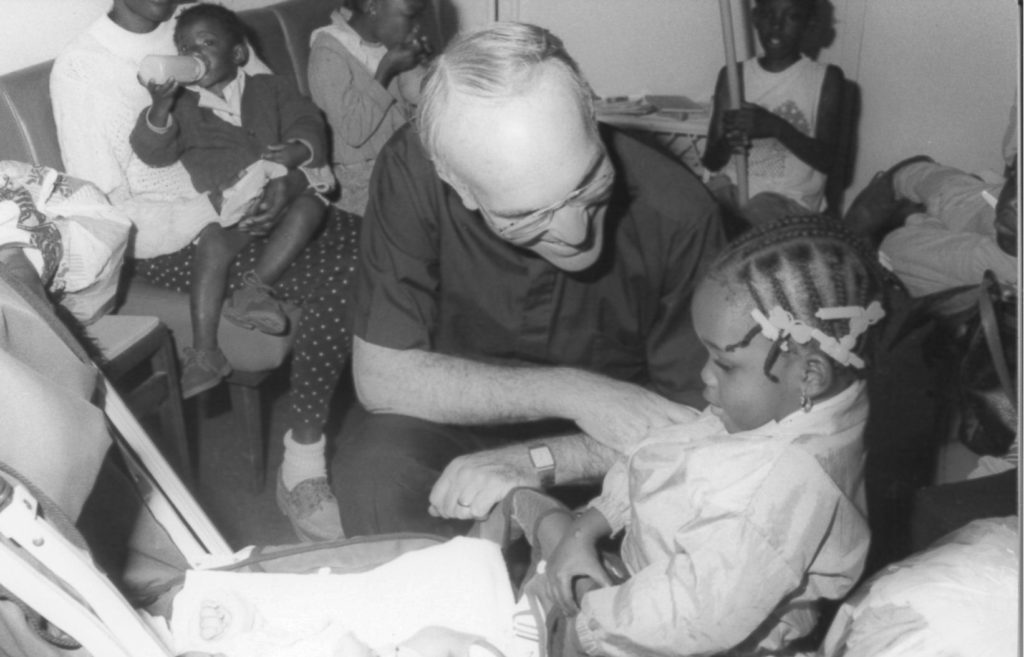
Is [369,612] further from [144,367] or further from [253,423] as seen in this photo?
[253,423]

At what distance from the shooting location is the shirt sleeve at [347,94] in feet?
7.55

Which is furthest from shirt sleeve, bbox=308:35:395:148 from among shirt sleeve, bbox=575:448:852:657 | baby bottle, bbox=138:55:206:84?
shirt sleeve, bbox=575:448:852:657

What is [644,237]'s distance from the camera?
4.19 ft

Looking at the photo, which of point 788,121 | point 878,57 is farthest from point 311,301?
point 878,57

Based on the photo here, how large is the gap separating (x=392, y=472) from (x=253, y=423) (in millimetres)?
920

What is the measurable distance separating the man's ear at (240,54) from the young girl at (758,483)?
59.3 inches

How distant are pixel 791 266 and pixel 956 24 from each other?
2.24m

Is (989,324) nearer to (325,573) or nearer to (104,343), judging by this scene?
(325,573)

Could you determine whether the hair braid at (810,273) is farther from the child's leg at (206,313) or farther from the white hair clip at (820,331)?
the child's leg at (206,313)

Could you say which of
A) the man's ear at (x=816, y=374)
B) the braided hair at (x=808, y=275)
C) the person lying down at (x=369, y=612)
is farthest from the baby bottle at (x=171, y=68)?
the man's ear at (x=816, y=374)

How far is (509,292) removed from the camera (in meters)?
1.34

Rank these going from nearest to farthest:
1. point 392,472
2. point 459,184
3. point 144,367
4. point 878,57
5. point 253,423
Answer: point 459,184 → point 392,472 → point 144,367 → point 253,423 → point 878,57

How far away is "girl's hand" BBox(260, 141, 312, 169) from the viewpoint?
2100 mm

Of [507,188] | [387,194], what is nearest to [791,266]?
[507,188]
